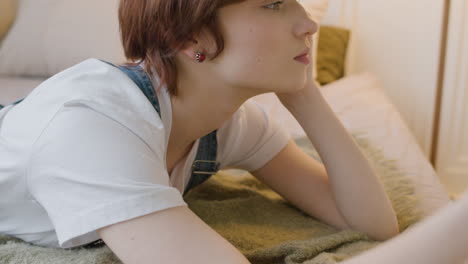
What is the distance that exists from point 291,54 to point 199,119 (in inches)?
6.8

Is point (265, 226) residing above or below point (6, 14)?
below

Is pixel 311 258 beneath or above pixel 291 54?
beneath

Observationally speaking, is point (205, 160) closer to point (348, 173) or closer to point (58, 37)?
point (348, 173)

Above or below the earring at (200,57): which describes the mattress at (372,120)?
below

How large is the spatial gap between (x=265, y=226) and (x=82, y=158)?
43cm

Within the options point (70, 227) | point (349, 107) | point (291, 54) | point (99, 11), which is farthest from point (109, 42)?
point (70, 227)

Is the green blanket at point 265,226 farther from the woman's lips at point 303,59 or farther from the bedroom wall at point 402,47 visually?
the bedroom wall at point 402,47

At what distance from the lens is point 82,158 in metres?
0.69

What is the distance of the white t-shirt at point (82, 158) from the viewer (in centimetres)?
68

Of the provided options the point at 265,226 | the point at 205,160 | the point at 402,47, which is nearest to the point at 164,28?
→ the point at 205,160

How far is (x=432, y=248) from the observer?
355 mm

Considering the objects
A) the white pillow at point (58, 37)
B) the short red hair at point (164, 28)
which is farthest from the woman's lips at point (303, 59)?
the white pillow at point (58, 37)

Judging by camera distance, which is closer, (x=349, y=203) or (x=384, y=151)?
(x=349, y=203)

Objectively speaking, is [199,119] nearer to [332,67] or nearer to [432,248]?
[432,248]
